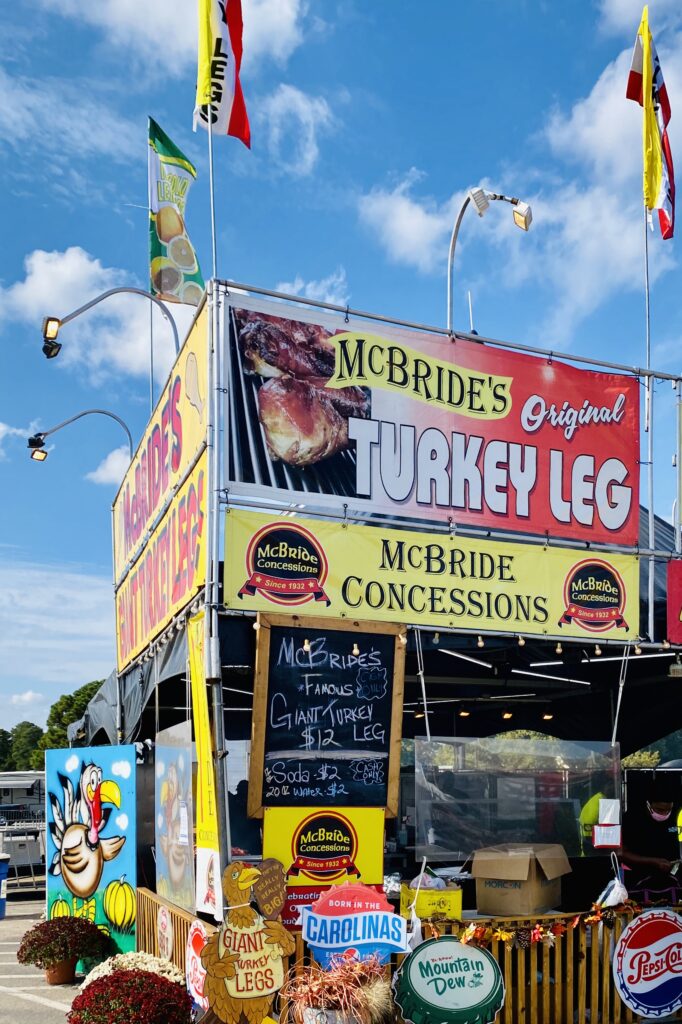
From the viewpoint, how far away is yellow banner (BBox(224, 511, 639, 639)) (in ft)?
26.7

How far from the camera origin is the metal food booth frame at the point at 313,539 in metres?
8.03

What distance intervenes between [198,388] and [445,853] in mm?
5050

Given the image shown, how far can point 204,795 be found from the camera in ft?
25.6

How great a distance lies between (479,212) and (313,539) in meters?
4.48

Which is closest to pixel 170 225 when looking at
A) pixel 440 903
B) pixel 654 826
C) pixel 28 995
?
pixel 28 995

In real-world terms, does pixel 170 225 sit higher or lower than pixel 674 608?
higher

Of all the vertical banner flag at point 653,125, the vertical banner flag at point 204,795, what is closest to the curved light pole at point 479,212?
the vertical banner flag at point 653,125

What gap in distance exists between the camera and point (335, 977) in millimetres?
6789

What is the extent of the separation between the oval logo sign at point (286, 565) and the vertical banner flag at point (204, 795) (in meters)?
0.55

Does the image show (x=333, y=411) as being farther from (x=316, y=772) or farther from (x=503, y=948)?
(x=503, y=948)

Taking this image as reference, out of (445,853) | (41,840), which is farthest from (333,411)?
(41,840)

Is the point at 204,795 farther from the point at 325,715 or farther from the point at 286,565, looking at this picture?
the point at 286,565

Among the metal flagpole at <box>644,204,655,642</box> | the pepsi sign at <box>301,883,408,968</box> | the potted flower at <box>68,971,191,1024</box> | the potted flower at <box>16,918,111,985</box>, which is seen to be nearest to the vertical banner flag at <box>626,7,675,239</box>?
the metal flagpole at <box>644,204,655,642</box>

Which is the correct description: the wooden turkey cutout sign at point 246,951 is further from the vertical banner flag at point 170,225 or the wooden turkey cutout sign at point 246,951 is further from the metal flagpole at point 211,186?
the vertical banner flag at point 170,225
